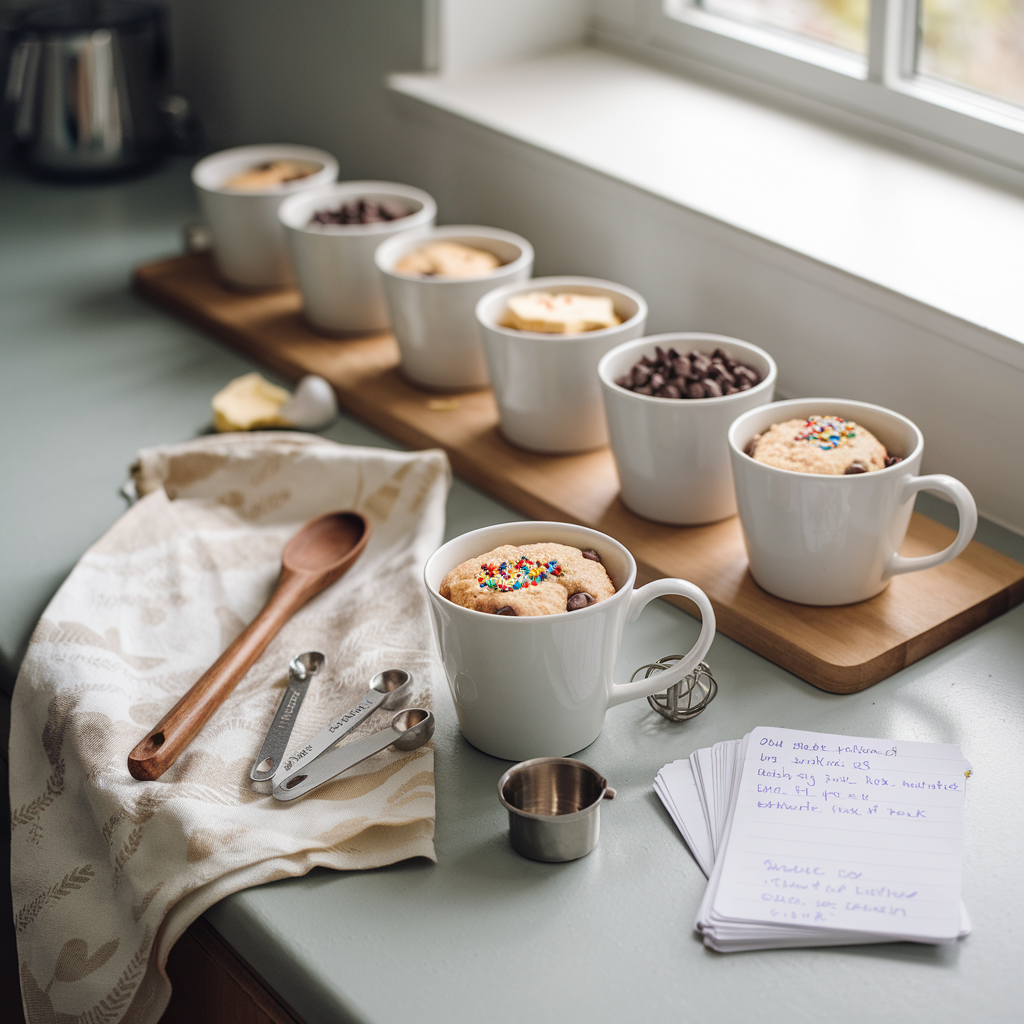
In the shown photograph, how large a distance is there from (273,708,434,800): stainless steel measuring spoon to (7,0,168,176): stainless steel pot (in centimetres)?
133

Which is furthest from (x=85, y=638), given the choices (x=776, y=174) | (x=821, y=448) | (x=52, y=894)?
(x=776, y=174)

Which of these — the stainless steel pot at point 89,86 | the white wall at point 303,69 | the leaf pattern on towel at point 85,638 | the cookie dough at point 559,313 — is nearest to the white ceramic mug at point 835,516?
the cookie dough at point 559,313

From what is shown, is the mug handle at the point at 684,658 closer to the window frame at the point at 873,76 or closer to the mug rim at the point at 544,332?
the mug rim at the point at 544,332

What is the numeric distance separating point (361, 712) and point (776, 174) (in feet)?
2.61

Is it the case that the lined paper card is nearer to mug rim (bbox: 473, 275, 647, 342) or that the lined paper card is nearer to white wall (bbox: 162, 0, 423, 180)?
mug rim (bbox: 473, 275, 647, 342)

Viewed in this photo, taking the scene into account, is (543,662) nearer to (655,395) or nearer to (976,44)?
(655,395)

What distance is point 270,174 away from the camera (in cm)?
145

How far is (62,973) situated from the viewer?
27.9 inches

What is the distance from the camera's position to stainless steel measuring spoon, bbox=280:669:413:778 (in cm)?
77

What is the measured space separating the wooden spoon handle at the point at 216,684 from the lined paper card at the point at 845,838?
1.18 feet

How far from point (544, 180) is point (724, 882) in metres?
0.93

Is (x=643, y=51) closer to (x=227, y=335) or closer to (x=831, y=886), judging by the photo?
(x=227, y=335)

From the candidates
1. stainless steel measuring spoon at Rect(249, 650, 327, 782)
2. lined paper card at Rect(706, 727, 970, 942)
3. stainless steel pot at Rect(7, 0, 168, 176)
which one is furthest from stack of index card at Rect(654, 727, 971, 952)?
stainless steel pot at Rect(7, 0, 168, 176)

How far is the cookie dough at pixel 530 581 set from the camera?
29.3 inches
